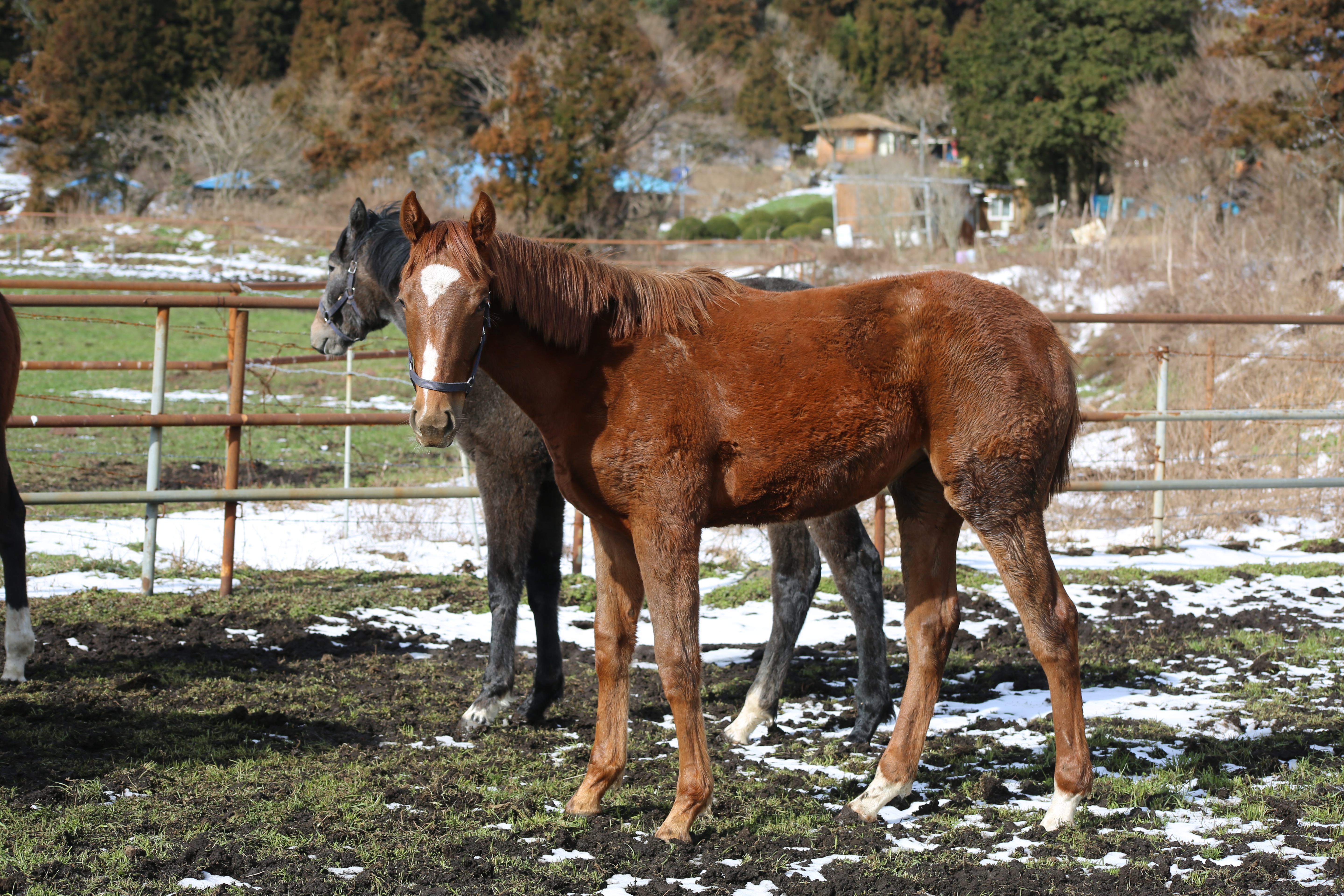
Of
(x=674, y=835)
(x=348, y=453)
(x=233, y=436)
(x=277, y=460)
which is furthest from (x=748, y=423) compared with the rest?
(x=277, y=460)

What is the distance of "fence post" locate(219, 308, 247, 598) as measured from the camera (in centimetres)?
607

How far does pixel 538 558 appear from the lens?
15.2 ft

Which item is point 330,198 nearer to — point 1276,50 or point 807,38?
→ point 1276,50

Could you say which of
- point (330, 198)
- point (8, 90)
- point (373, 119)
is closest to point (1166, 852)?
point (330, 198)

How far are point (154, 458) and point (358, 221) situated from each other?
235cm

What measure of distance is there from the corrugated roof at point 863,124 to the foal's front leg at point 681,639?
58.0m

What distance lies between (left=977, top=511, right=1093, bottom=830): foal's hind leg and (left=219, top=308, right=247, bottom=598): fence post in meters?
4.18

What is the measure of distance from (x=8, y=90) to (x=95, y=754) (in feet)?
152

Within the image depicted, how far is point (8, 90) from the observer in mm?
41781

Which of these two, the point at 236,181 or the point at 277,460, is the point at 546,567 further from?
the point at 236,181

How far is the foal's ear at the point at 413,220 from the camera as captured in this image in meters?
3.05

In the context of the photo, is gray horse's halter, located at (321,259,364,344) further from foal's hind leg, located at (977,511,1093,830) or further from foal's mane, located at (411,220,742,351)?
foal's hind leg, located at (977,511,1093,830)

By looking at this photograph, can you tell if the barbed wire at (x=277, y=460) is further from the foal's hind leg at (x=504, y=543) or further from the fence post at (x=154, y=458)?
the foal's hind leg at (x=504, y=543)

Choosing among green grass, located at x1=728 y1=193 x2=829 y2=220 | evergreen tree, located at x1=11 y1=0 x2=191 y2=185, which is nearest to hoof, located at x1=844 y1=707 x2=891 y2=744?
evergreen tree, located at x1=11 y1=0 x2=191 y2=185
